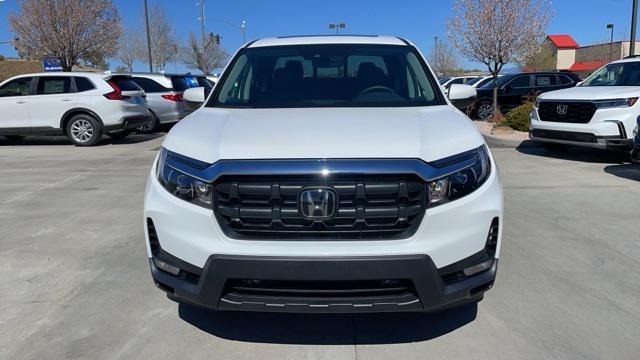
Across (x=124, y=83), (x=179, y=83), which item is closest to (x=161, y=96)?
(x=179, y=83)

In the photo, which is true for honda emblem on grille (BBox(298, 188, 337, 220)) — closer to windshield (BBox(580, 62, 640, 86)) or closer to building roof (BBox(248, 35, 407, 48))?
building roof (BBox(248, 35, 407, 48))

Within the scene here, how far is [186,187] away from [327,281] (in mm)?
883

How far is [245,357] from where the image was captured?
10.0 feet

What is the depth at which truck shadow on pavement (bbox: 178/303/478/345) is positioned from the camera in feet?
10.6

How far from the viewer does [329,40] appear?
15.4 feet

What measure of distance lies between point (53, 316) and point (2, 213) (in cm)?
344

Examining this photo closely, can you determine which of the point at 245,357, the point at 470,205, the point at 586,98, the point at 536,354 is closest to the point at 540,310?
the point at 536,354

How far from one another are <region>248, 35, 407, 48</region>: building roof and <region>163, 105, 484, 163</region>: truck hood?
4.08 feet

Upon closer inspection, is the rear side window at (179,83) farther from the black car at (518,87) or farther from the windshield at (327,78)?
the windshield at (327,78)

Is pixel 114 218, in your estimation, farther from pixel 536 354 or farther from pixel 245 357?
pixel 536 354

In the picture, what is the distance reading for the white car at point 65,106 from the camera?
12.7 metres

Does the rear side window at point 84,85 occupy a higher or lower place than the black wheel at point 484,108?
higher

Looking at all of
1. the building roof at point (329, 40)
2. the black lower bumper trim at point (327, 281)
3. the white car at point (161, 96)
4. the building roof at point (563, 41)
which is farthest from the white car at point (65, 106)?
the building roof at point (563, 41)

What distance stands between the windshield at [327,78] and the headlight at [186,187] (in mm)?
1085
